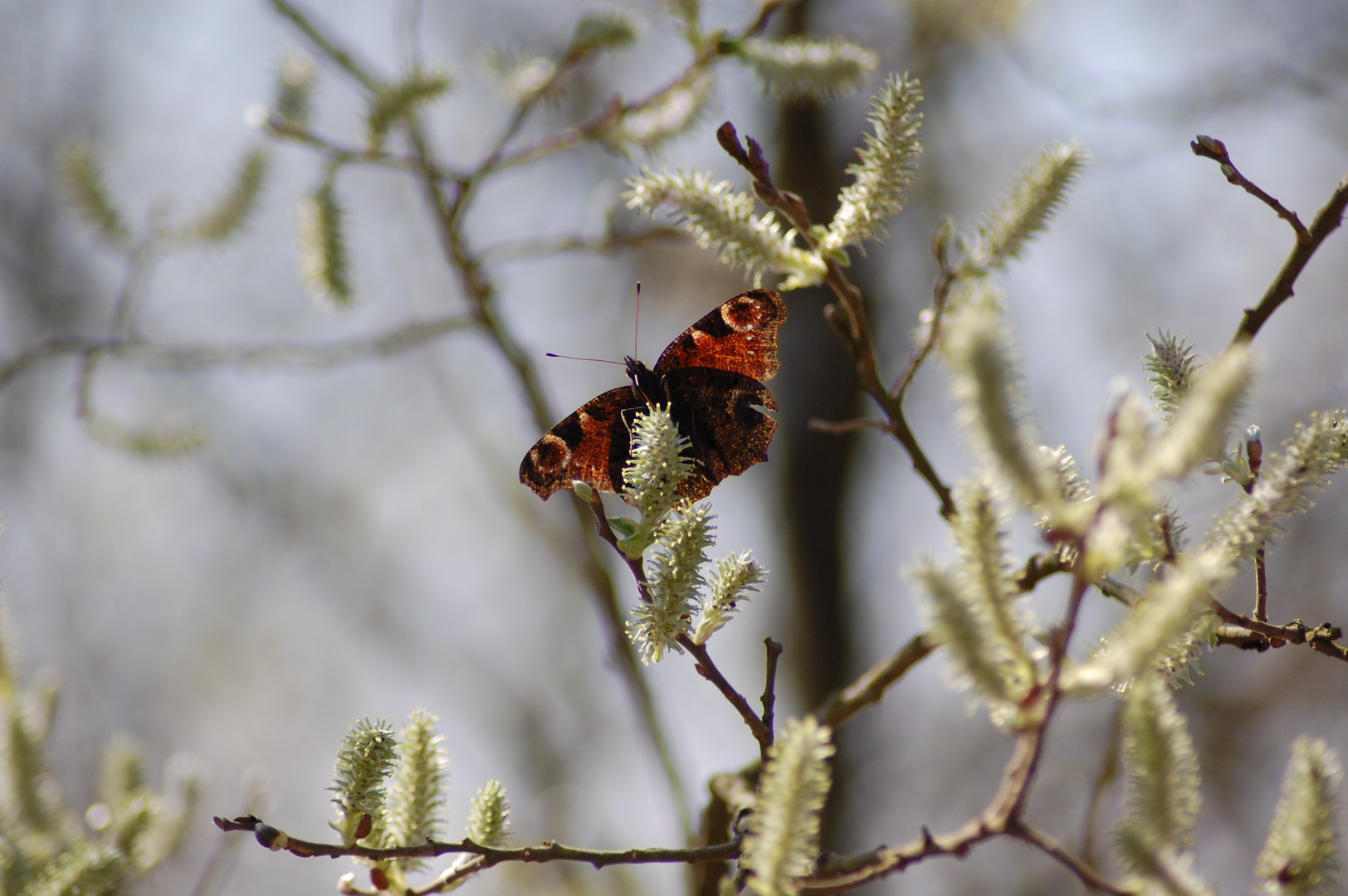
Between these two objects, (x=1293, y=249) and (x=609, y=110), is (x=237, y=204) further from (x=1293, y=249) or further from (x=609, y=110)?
(x=1293, y=249)

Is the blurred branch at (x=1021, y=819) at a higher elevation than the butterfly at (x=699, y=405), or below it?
below

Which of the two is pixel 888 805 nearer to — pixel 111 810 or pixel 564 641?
pixel 564 641

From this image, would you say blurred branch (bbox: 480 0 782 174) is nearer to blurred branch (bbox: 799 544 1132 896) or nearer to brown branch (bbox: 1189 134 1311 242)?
brown branch (bbox: 1189 134 1311 242)

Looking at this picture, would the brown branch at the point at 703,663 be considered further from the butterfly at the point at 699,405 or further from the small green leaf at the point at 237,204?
the small green leaf at the point at 237,204

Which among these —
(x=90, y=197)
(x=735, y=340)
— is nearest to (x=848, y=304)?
(x=735, y=340)

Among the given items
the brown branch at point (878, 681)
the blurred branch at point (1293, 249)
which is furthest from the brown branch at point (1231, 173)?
the brown branch at point (878, 681)

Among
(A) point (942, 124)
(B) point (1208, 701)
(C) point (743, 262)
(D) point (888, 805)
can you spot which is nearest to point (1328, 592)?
(B) point (1208, 701)

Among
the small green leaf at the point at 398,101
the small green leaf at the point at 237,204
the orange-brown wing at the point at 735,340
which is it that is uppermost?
the small green leaf at the point at 237,204

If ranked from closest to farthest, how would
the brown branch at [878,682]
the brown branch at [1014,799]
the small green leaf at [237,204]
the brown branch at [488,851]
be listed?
the brown branch at [1014,799] → the brown branch at [488,851] → the brown branch at [878,682] → the small green leaf at [237,204]
